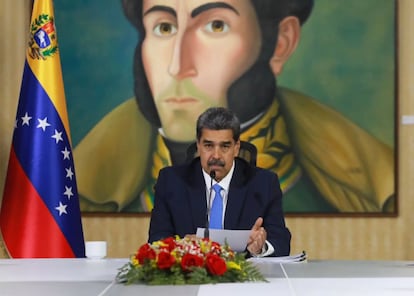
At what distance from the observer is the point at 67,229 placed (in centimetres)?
455

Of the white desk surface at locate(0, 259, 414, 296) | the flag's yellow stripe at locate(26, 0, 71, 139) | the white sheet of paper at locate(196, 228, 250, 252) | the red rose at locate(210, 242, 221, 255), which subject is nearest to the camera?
→ the white desk surface at locate(0, 259, 414, 296)

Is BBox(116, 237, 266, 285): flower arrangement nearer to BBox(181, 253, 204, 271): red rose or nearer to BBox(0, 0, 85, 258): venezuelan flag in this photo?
BBox(181, 253, 204, 271): red rose

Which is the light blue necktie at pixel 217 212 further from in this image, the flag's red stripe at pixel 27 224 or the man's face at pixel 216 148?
the flag's red stripe at pixel 27 224

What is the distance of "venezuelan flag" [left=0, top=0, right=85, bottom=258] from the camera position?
451cm

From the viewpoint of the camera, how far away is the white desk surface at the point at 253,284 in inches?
87.7

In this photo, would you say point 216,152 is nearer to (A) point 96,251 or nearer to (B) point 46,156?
(A) point 96,251

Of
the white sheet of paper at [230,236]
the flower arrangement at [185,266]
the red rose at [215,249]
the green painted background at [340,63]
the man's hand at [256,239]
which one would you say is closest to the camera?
the flower arrangement at [185,266]

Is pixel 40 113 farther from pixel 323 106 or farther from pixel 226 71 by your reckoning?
pixel 323 106

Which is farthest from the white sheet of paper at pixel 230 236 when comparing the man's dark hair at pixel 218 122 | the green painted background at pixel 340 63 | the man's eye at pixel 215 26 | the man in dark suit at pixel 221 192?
the man's eye at pixel 215 26

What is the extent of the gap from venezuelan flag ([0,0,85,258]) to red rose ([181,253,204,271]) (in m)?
2.30

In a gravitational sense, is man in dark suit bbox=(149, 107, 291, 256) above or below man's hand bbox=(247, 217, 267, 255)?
above

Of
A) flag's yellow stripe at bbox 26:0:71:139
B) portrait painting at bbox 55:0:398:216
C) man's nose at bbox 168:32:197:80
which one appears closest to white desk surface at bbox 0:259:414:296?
flag's yellow stripe at bbox 26:0:71:139

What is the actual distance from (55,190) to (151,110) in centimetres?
83

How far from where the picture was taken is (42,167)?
4547 mm
